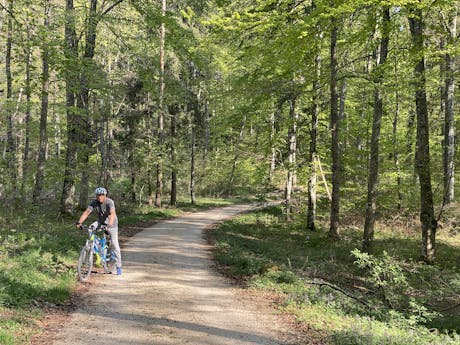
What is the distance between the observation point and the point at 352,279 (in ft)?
40.3

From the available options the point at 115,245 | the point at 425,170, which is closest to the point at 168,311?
the point at 115,245

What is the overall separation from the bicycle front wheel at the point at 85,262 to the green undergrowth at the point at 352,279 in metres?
3.78

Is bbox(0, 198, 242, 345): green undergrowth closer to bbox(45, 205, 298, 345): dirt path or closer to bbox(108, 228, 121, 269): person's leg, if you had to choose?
bbox(45, 205, 298, 345): dirt path

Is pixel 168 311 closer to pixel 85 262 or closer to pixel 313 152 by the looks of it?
pixel 85 262

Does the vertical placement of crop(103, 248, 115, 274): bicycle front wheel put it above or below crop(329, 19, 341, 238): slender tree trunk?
below

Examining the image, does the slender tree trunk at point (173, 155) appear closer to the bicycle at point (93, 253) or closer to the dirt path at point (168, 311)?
the dirt path at point (168, 311)

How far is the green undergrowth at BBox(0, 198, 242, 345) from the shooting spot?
19.4 ft

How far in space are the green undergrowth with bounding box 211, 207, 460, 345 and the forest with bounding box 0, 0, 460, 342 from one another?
517mm

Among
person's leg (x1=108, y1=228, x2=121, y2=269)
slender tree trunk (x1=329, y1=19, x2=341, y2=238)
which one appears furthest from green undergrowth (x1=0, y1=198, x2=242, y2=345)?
slender tree trunk (x1=329, y1=19, x2=341, y2=238)

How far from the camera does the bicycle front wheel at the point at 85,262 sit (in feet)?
28.3

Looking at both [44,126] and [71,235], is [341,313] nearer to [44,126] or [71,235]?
[71,235]

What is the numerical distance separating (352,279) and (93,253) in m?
8.12

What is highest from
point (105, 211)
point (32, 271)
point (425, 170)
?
point (425, 170)

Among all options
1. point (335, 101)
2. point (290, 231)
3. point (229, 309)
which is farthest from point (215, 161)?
point (229, 309)
